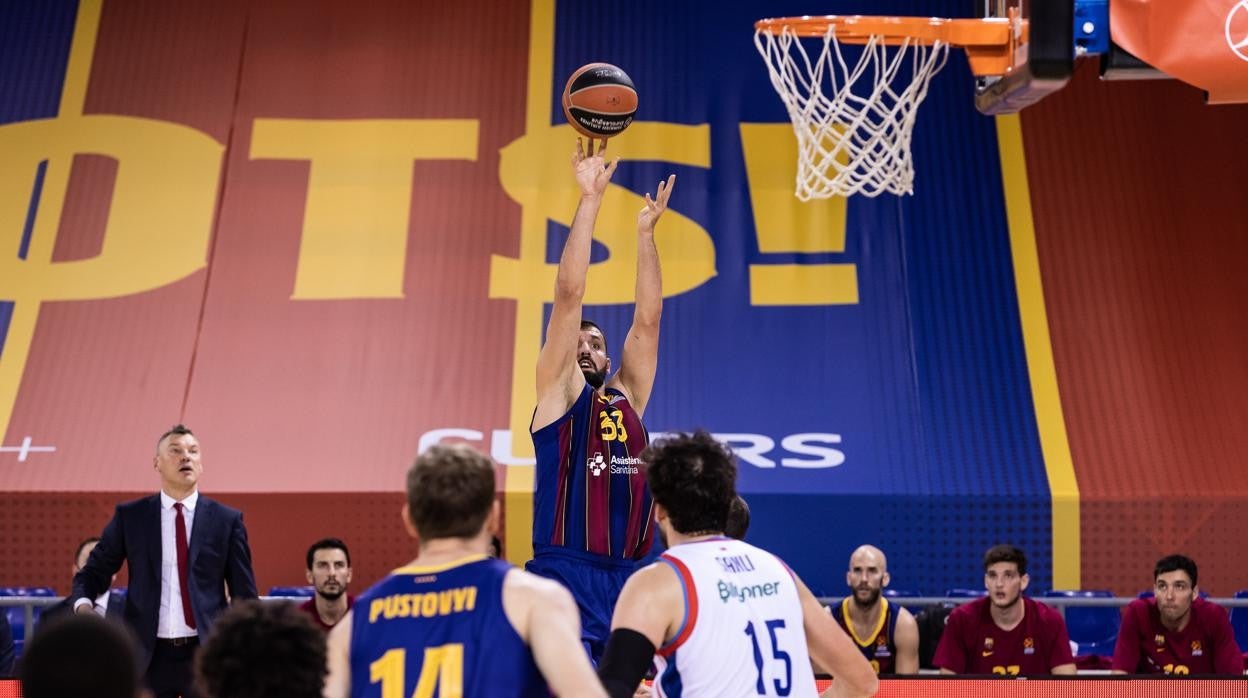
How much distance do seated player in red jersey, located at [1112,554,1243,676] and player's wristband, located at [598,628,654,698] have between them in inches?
226

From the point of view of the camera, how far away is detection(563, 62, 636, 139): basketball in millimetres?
7391

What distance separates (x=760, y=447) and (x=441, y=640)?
28.5ft

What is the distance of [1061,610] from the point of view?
10.5 m

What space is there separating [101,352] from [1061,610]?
27.2ft

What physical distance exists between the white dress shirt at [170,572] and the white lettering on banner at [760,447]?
4.39 metres

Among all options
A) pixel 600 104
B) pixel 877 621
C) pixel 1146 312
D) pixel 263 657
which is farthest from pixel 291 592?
pixel 1146 312

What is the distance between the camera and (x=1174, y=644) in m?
9.06

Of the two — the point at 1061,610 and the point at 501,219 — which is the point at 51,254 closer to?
the point at 501,219

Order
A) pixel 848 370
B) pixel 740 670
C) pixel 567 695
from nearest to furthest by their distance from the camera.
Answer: pixel 567 695, pixel 740 670, pixel 848 370

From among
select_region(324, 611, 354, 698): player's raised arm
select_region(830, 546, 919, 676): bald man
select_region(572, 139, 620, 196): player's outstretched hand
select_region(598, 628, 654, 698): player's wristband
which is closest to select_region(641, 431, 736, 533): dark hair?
select_region(598, 628, 654, 698): player's wristband

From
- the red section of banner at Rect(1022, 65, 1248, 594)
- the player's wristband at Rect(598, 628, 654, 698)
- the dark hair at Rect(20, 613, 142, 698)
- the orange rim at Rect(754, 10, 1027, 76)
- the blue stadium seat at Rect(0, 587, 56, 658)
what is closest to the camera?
the dark hair at Rect(20, 613, 142, 698)

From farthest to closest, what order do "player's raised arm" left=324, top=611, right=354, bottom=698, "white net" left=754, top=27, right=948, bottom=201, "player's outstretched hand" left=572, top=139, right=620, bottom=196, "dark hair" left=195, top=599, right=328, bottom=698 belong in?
"white net" left=754, top=27, right=948, bottom=201 → "player's outstretched hand" left=572, top=139, right=620, bottom=196 → "player's raised arm" left=324, top=611, right=354, bottom=698 → "dark hair" left=195, top=599, right=328, bottom=698

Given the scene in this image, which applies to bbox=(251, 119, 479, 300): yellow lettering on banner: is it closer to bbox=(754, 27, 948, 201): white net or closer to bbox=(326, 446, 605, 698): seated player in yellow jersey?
bbox=(754, 27, 948, 201): white net

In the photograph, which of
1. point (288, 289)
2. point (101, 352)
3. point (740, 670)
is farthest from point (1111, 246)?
point (740, 670)
